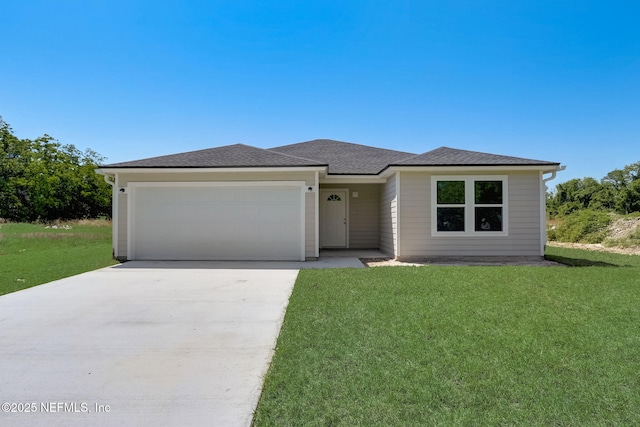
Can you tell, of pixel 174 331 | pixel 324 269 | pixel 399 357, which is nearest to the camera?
pixel 399 357

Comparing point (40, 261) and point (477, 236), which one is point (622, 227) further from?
point (40, 261)

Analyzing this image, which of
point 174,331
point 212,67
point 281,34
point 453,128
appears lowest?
point 174,331

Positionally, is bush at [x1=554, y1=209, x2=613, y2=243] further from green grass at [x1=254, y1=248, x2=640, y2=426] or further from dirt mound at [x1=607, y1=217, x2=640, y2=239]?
green grass at [x1=254, y1=248, x2=640, y2=426]

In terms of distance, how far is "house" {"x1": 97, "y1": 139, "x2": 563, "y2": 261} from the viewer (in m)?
9.80

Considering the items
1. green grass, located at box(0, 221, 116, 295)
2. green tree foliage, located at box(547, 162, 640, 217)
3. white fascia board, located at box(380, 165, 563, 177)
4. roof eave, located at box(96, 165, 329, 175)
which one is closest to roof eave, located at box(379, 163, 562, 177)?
white fascia board, located at box(380, 165, 563, 177)

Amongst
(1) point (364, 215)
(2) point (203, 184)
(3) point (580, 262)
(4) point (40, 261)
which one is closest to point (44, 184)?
(4) point (40, 261)

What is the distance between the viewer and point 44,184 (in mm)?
30906

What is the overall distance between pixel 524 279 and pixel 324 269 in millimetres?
4114

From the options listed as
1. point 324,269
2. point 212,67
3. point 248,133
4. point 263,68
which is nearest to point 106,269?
point 324,269

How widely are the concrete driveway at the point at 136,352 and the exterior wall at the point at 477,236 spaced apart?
15.7 ft

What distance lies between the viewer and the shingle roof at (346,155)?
12.2 meters

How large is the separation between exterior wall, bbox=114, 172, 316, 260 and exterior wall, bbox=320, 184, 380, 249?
303 centimetres

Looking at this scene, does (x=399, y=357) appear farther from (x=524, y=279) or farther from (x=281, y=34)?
(x=281, y=34)

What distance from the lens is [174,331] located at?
4145 millimetres
